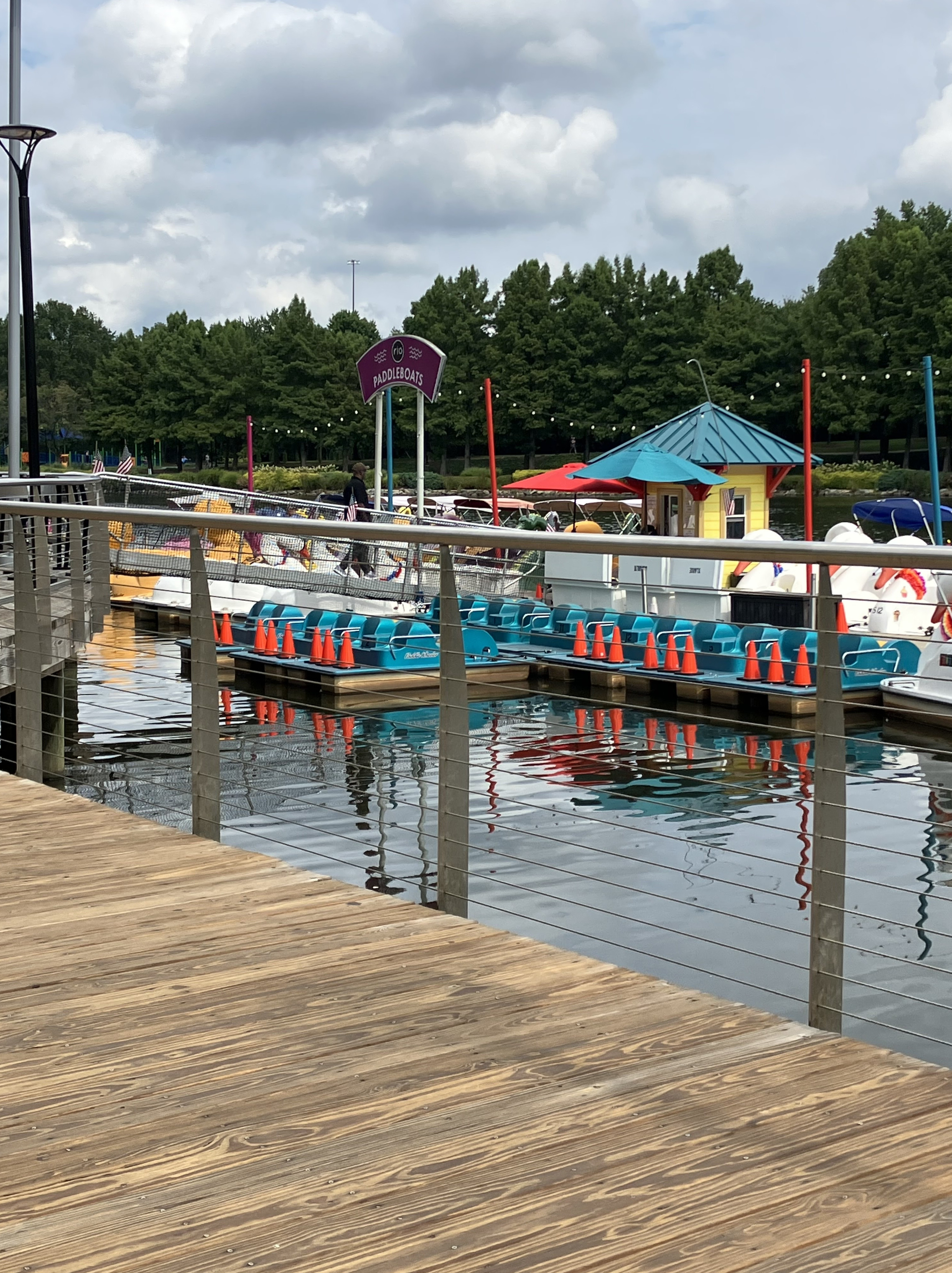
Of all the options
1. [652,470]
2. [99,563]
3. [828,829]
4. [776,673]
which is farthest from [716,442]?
[828,829]

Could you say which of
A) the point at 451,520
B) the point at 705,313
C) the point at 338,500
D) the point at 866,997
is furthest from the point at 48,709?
the point at 705,313

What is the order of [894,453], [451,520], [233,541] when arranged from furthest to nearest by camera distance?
[894,453], [451,520], [233,541]

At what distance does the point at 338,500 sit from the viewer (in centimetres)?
5656

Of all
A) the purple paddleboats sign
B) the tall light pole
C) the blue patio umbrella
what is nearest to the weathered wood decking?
the tall light pole

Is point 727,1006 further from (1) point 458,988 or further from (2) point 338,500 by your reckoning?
(2) point 338,500

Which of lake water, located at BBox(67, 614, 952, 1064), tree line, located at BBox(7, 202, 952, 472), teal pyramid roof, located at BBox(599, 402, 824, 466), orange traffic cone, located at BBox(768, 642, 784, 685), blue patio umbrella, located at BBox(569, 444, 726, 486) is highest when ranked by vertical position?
tree line, located at BBox(7, 202, 952, 472)

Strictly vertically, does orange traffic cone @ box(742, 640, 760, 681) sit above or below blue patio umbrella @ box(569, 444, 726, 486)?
below

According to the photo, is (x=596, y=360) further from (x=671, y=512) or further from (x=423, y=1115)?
(x=423, y=1115)

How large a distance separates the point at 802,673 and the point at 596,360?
71885 millimetres

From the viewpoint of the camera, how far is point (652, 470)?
2700 cm

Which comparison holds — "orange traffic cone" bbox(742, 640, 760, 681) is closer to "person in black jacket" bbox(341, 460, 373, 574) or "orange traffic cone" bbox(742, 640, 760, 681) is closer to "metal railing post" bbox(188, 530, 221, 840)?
"person in black jacket" bbox(341, 460, 373, 574)

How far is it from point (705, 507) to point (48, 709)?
689 inches

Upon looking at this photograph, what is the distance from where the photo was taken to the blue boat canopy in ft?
106

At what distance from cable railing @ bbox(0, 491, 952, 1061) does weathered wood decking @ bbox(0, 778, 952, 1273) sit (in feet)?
0.92
